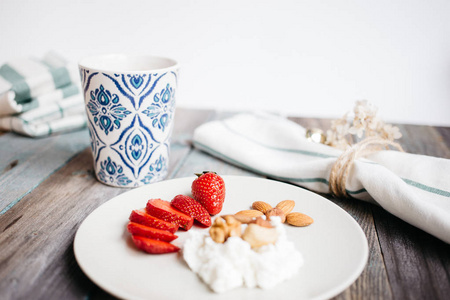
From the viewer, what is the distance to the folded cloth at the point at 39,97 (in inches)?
43.8

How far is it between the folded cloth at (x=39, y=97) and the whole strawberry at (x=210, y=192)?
0.61 m

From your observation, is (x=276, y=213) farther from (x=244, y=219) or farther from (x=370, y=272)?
(x=370, y=272)

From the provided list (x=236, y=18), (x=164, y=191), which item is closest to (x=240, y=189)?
(x=164, y=191)

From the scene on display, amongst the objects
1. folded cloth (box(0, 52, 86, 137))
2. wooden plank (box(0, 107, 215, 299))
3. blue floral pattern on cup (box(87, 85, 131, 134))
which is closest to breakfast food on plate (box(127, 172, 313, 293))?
wooden plank (box(0, 107, 215, 299))

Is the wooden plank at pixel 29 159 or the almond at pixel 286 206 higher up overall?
the almond at pixel 286 206

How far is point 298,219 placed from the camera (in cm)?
66

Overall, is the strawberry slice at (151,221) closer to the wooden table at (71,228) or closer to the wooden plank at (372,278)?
the wooden table at (71,228)

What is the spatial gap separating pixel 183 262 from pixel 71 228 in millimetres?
239

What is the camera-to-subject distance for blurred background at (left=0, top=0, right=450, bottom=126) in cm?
186

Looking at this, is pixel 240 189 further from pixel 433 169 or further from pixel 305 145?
pixel 433 169

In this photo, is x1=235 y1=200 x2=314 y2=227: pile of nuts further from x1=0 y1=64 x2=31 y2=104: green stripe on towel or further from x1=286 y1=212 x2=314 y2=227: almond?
x1=0 y1=64 x2=31 y2=104: green stripe on towel

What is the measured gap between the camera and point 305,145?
3.15 feet

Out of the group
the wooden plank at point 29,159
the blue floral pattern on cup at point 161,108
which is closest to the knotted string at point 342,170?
the blue floral pattern on cup at point 161,108

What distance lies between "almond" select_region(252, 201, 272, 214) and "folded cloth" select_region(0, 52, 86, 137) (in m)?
0.69
